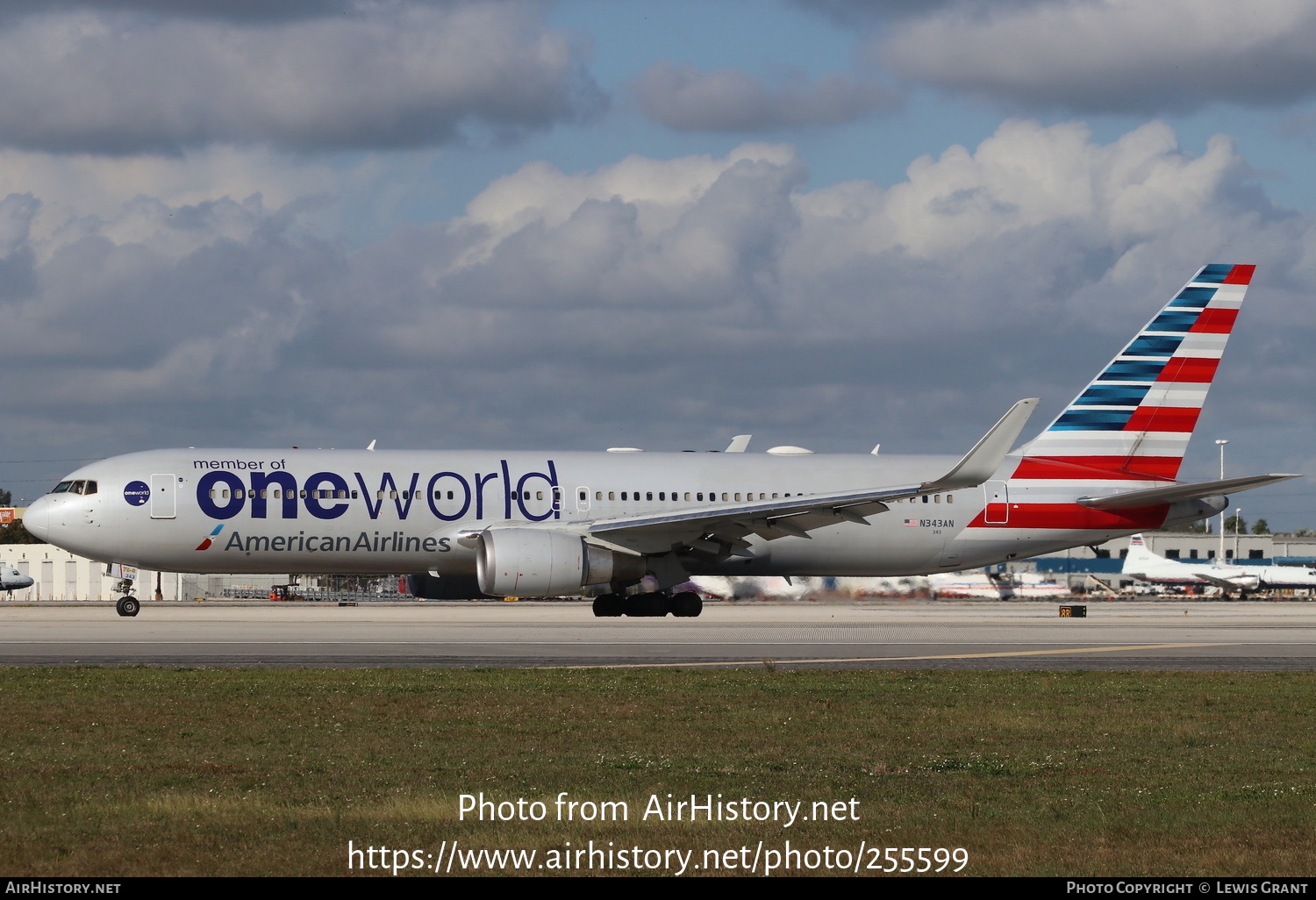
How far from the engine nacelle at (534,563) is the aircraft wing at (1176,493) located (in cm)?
1441

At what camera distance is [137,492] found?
3453 centimetres

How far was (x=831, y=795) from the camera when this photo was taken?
10.0m

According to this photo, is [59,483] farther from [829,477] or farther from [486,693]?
[486,693]

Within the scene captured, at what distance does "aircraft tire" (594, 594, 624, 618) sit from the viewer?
120 ft

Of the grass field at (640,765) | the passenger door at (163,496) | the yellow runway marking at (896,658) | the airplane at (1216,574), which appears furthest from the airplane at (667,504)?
the airplane at (1216,574)

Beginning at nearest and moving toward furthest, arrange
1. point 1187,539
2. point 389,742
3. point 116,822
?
point 116,822
point 389,742
point 1187,539

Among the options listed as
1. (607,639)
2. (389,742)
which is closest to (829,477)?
(607,639)

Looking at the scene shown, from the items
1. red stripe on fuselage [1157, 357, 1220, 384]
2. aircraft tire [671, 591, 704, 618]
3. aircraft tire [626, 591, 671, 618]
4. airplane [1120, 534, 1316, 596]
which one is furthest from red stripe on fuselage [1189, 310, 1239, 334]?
airplane [1120, 534, 1316, 596]

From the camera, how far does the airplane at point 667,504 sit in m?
34.4

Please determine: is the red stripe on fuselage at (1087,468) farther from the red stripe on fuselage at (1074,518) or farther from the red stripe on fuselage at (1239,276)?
the red stripe on fuselage at (1239,276)

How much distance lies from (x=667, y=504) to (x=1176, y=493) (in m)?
13.3

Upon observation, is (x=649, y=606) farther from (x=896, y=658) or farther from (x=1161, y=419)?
(x=1161, y=419)

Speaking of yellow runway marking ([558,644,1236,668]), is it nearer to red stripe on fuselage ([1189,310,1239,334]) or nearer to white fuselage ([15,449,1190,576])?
white fuselage ([15,449,1190,576])
